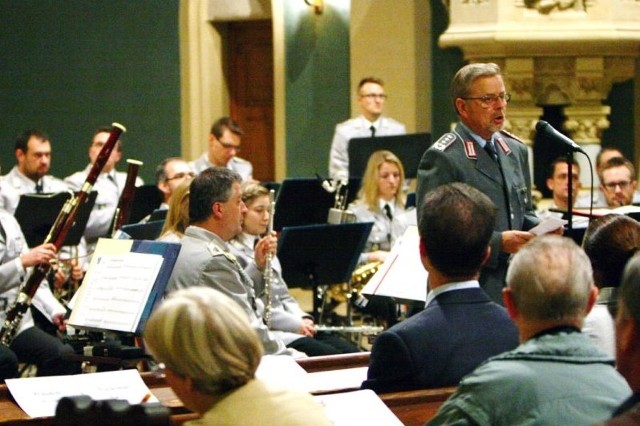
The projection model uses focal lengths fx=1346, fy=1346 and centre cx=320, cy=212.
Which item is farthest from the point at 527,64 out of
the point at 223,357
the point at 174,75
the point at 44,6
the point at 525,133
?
the point at 223,357

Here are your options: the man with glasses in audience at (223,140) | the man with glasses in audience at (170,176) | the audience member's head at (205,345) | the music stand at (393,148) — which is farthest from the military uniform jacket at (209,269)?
the man with glasses in audience at (223,140)

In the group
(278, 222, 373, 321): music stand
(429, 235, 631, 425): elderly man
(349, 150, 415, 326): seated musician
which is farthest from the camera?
(349, 150, 415, 326): seated musician

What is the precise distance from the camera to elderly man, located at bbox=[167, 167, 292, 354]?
14.0ft

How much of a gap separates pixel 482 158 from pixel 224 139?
403 centimetres

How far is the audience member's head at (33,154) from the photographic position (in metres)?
7.93

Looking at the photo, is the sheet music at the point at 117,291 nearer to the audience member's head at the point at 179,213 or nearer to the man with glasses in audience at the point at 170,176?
the audience member's head at the point at 179,213

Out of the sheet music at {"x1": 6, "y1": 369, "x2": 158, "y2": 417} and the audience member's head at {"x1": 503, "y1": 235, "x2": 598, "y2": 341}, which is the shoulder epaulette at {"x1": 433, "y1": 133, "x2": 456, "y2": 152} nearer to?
the sheet music at {"x1": 6, "y1": 369, "x2": 158, "y2": 417}

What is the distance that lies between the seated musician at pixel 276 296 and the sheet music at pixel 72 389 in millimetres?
2098

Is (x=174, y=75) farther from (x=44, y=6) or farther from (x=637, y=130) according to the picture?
(x=637, y=130)

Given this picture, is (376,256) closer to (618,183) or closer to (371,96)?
(618,183)

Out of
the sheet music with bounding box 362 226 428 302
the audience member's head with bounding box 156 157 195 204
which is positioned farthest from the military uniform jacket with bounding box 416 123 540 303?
the audience member's head with bounding box 156 157 195 204

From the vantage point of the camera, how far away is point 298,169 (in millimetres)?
9711

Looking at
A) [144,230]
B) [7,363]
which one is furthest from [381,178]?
[7,363]

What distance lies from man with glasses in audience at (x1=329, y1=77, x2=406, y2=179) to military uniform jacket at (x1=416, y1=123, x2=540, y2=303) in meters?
4.04
